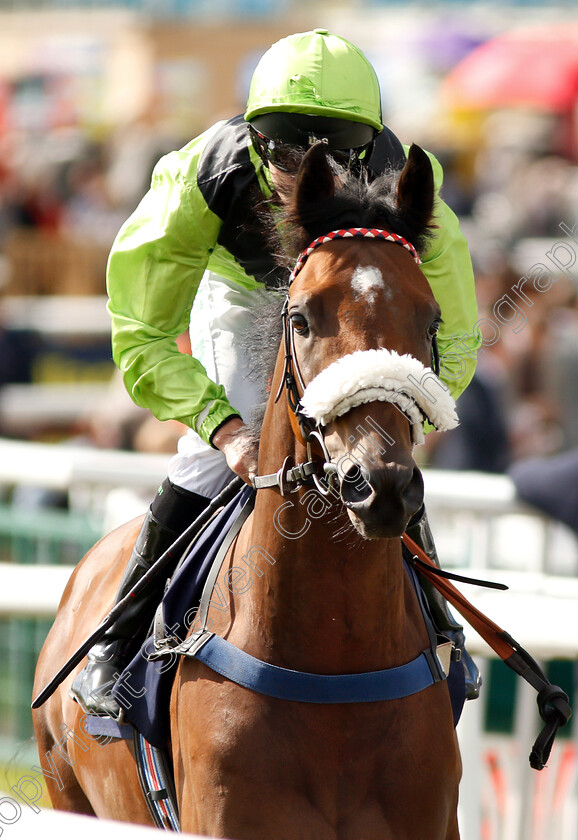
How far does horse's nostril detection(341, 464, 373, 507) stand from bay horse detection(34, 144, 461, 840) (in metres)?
0.07

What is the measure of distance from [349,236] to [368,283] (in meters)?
0.18

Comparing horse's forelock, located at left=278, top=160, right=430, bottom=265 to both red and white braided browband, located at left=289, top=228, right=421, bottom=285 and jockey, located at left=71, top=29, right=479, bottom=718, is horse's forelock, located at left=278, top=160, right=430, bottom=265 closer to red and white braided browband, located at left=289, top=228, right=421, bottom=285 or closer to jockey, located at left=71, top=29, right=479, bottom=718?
red and white braided browband, located at left=289, top=228, right=421, bottom=285

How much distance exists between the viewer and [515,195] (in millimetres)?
14117

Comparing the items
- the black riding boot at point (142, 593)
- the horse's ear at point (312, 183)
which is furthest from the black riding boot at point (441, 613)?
the horse's ear at point (312, 183)

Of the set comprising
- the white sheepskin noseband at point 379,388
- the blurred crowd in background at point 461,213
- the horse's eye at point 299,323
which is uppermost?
the horse's eye at point 299,323

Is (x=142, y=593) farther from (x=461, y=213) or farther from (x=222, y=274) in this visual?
(x=461, y=213)

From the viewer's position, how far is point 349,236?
2.80m

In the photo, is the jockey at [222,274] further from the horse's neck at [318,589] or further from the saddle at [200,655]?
the horse's neck at [318,589]

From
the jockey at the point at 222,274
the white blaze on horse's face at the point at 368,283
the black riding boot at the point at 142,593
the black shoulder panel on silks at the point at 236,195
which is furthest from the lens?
the black riding boot at the point at 142,593

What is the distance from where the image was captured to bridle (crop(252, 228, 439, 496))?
9.01 ft

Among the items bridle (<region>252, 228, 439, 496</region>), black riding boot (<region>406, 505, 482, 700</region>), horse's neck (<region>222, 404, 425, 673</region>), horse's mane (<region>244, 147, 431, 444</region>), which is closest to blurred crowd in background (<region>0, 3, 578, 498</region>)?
black riding boot (<region>406, 505, 482, 700</region>)

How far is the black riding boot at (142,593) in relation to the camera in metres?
3.55

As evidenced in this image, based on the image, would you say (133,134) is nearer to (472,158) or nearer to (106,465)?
(472,158)

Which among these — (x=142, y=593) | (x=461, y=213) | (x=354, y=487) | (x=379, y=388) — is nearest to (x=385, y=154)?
(x=379, y=388)
